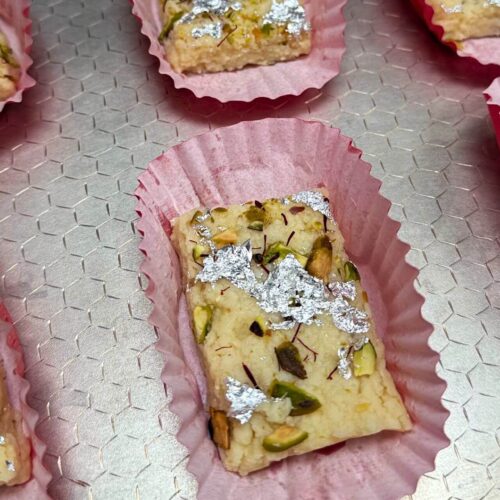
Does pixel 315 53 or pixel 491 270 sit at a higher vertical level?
pixel 315 53

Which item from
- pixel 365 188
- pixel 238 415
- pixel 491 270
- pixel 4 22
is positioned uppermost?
pixel 4 22

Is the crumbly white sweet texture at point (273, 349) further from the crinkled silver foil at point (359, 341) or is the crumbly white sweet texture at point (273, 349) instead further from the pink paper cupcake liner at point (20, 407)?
the pink paper cupcake liner at point (20, 407)

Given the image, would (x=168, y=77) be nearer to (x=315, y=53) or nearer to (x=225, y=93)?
(x=225, y=93)

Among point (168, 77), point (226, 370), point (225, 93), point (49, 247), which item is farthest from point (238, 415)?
point (168, 77)

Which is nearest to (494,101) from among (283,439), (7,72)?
(283,439)

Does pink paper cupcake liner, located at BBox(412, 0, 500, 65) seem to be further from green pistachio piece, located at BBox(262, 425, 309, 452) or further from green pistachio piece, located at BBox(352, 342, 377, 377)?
green pistachio piece, located at BBox(262, 425, 309, 452)

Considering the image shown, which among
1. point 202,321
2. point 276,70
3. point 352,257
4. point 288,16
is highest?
point 288,16

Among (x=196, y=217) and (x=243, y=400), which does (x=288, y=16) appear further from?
(x=243, y=400)
